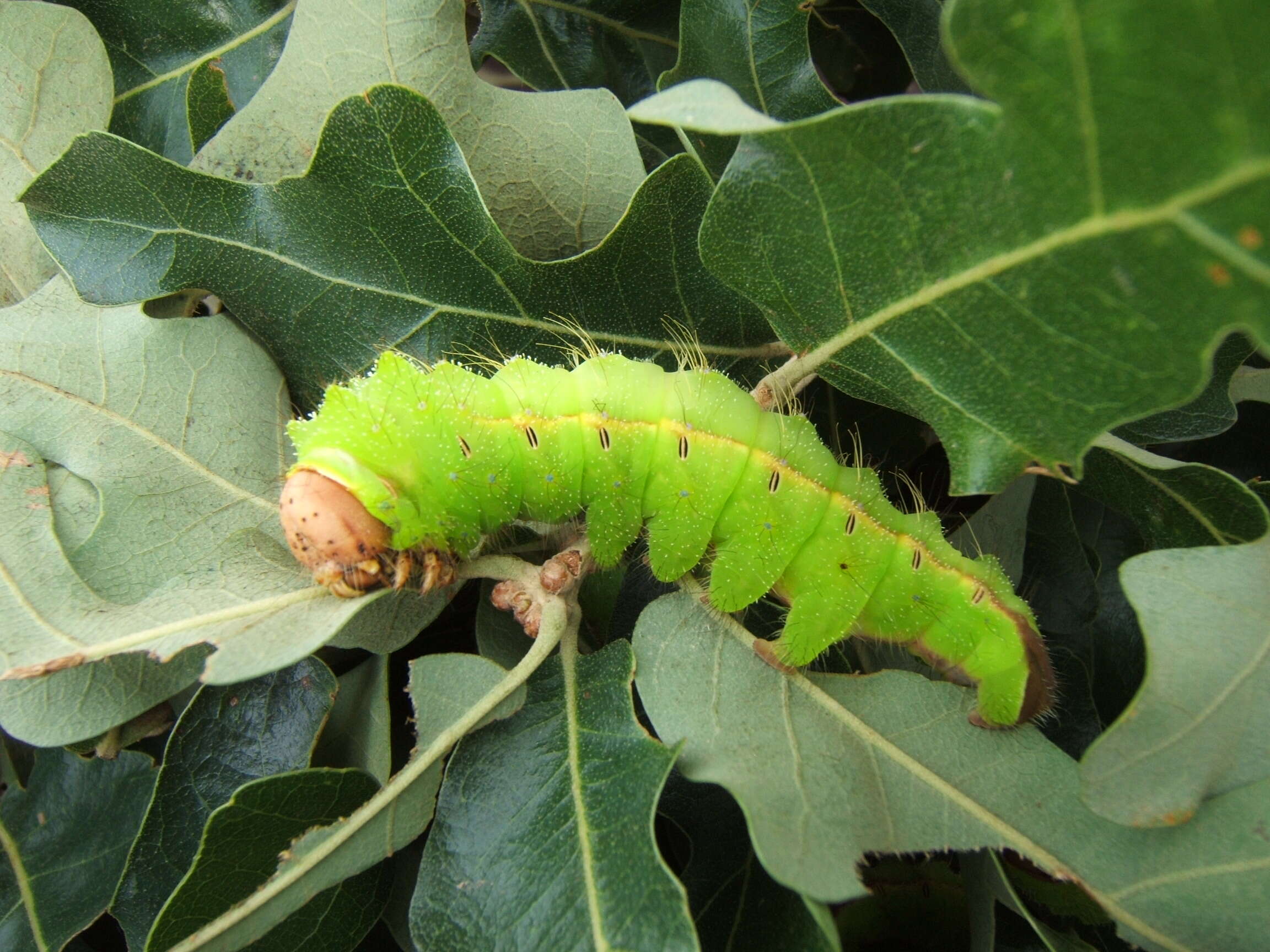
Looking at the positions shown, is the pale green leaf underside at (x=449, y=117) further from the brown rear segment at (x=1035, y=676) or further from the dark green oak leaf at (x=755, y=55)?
the brown rear segment at (x=1035, y=676)

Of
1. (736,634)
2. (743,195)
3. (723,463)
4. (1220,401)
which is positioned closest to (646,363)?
(723,463)

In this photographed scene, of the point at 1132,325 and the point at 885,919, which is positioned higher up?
the point at 1132,325

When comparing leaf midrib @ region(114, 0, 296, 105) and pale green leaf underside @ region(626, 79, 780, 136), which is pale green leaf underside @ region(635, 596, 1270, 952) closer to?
pale green leaf underside @ region(626, 79, 780, 136)

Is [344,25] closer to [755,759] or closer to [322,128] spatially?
[322,128]

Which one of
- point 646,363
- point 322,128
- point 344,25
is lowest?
point 646,363

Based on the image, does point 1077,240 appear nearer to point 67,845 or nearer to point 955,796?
point 955,796

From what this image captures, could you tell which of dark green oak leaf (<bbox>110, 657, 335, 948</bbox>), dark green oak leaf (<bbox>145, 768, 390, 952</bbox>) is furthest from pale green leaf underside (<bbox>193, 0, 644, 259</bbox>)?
dark green oak leaf (<bbox>145, 768, 390, 952</bbox>)

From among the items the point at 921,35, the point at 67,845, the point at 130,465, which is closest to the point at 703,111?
the point at 921,35
